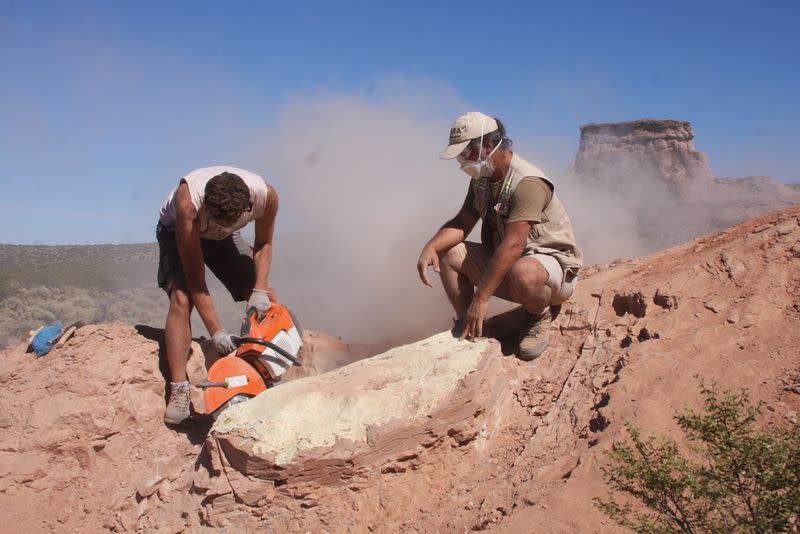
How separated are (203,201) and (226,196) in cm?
18

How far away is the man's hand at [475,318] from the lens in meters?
3.39

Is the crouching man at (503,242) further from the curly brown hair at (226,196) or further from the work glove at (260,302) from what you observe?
the curly brown hair at (226,196)

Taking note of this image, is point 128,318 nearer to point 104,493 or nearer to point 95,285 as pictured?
point 95,285

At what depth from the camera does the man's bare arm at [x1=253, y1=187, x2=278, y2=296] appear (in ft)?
12.7

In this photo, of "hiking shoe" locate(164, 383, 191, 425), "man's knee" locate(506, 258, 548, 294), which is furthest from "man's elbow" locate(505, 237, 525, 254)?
"hiking shoe" locate(164, 383, 191, 425)

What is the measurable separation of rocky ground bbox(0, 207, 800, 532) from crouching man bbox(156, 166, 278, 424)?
1.31 feet

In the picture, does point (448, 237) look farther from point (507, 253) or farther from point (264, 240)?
point (264, 240)

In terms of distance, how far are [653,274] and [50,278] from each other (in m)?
16.7

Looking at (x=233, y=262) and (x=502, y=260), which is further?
(x=233, y=262)

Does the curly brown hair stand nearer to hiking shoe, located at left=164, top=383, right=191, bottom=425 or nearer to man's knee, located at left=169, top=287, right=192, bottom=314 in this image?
man's knee, located at left=169, top=287, right=192, bottom=314

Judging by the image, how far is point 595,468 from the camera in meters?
2.65

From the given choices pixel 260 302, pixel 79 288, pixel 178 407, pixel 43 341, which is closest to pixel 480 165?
pixel 260 302

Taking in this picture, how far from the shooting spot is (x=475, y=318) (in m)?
3.43

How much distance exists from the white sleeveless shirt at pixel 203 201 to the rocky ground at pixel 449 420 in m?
0.93
